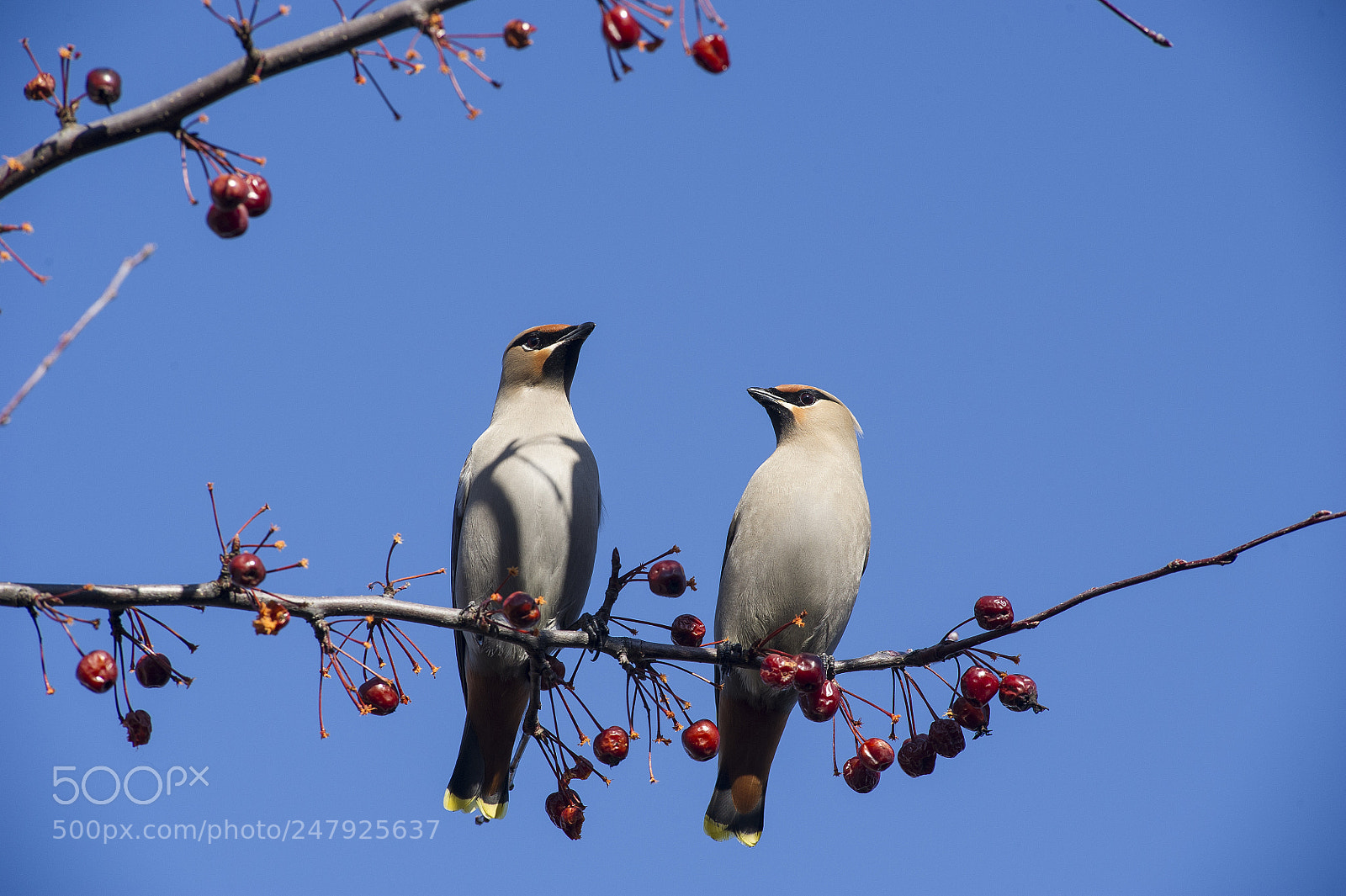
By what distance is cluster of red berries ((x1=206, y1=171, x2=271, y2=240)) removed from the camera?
8.45 ft

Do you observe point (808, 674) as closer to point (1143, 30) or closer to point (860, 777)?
point (860, 777)

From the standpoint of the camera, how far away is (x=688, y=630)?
12.8 feet

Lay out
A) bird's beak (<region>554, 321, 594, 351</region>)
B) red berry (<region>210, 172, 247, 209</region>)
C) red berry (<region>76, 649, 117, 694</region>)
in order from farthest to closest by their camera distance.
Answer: bird's beak (<region>554, 321, 594, 351</region>)
red berry (<region>76, 649, 117, 694</region>)
red berry (<region>210, 172, 247, 209</region>)

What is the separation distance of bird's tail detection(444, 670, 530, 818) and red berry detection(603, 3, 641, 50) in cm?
298

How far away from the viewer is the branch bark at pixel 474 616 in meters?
2.73

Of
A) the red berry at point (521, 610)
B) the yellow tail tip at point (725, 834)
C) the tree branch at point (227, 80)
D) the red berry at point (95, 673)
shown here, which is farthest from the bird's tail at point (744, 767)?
the tree branch at point (227, 80)

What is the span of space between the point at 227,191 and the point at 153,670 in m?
1.25

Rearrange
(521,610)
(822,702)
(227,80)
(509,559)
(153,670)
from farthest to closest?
(509,559)
(822,702)
(521,610)
(153,670)
(227,80)

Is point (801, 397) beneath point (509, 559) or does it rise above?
above

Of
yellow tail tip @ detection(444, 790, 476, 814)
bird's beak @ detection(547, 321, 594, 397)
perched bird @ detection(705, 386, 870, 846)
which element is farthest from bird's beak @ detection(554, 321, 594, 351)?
yellow tail tip @ detection(444, 790, 476, 814)

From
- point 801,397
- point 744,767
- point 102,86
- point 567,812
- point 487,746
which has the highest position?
point 801,397

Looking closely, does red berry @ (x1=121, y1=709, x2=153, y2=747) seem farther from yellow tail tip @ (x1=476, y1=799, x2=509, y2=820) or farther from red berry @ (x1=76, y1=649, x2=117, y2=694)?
yellow tail tip @ (x1=476, y1=799, x2=509, y2=820)

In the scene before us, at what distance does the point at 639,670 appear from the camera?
3641 mm

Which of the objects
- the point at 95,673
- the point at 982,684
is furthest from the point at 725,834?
the point at 95,673
